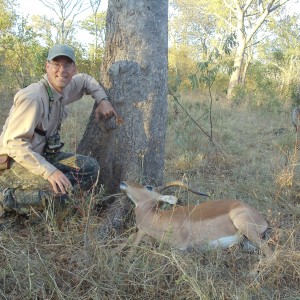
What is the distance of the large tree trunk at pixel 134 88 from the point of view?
3.53 m

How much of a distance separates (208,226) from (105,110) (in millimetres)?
1346

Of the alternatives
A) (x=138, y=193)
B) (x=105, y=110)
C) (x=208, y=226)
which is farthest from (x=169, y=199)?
(x=105, y=110)

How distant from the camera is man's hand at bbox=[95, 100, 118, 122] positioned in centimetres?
349

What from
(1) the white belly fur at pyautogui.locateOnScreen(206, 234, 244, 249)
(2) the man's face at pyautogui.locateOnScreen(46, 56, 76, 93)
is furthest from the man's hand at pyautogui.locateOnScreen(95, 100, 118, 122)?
(1) the white belly fur at pyautogui.locateOnScreen(206, 234, 244, 249)

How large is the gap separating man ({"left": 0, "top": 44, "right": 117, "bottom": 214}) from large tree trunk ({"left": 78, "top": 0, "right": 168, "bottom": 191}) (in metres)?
0.17

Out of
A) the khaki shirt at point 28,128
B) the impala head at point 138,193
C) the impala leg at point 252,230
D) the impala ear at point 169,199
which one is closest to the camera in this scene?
the impala leg at point 252,230

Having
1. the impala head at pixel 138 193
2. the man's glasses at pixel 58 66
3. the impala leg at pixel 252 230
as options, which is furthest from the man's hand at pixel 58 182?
the impala leg at pixel 252 230

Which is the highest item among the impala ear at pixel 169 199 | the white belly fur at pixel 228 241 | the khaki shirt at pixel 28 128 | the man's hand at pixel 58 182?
the khaki shirt at pixel 28 128

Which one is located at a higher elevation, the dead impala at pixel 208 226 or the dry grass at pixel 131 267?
the dead impala at pixel 208 226

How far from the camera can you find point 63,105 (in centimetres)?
Result: 350

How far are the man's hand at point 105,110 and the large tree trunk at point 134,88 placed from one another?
0.30 feet

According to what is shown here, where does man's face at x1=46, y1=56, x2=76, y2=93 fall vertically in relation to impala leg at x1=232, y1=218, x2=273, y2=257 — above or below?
above

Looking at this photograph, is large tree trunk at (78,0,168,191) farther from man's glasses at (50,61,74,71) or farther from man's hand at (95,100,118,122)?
man's glasses at (50,61,74,71)

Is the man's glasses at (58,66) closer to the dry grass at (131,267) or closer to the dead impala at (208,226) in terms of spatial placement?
the dry grass at (131,267)
